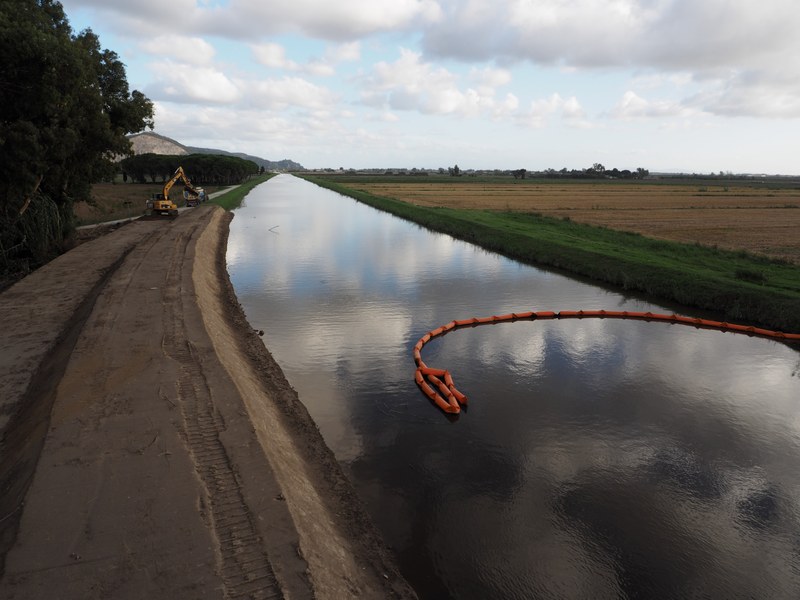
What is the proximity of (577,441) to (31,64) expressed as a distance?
69.2 ft

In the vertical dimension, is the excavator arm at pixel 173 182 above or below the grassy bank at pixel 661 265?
above

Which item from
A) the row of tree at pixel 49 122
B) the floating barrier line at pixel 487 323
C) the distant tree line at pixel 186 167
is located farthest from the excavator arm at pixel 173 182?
the distant tree line at pixel 186 167

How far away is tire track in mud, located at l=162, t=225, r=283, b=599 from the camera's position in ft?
17.5

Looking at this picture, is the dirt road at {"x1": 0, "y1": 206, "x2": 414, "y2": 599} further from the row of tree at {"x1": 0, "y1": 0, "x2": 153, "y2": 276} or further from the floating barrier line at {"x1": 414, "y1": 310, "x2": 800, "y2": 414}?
the row of tree at {"x1": 0, "y1": 0, "x2": 153, "y2": 276}

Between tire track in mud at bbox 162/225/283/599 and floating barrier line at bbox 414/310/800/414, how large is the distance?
5.32 metres

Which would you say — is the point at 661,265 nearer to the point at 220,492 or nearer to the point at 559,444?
the point at 559,444

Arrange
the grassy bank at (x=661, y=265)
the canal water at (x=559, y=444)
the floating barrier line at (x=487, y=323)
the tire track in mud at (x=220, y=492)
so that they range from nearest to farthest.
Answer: the tire track in mud at (x=220, y=492)
the canal water at (x=559, y=444)
the floating barrier line at (x=487, y=323)
the grassy bank at (x=661, y=265)

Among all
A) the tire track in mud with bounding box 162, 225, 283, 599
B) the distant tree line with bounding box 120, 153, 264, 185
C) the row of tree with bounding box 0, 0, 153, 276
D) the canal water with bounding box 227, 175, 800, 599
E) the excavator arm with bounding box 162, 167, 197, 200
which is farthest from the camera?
the distant tree line with bounding box 120, 153, 264, 185

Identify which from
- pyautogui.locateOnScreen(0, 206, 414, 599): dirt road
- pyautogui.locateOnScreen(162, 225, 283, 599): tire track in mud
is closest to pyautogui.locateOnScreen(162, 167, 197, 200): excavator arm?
pyautogui.locateOnScreen(0, 206, 414, 599): dirt road

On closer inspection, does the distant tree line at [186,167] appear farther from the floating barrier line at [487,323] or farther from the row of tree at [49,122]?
the floating barrier line at [487,323]

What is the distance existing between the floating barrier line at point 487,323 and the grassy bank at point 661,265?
1.17 meters

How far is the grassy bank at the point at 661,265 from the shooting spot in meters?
19.1

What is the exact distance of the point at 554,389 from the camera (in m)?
12.9

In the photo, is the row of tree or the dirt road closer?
the dirt road
